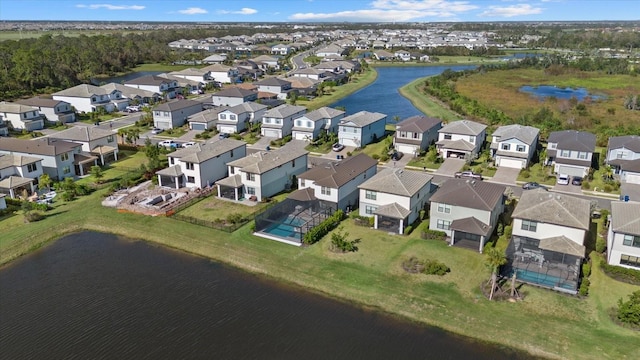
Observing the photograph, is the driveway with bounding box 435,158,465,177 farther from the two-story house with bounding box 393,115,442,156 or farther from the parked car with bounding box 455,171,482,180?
the two-story house with bounding box 393,115,442,156

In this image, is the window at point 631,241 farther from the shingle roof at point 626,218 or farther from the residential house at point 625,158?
the residential house at point 625,158

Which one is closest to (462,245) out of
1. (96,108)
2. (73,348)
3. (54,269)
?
(73,348)

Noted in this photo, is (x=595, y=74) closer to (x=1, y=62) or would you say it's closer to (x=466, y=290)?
(x=466, y=290)

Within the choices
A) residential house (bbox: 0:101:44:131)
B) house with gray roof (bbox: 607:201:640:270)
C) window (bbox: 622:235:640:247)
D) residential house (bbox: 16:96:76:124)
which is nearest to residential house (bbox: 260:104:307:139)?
residential house (bbox: 16:96:76:124)

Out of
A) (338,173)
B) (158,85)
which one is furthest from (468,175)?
→ (158,85)

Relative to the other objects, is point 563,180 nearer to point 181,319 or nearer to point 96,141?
point 181,319
